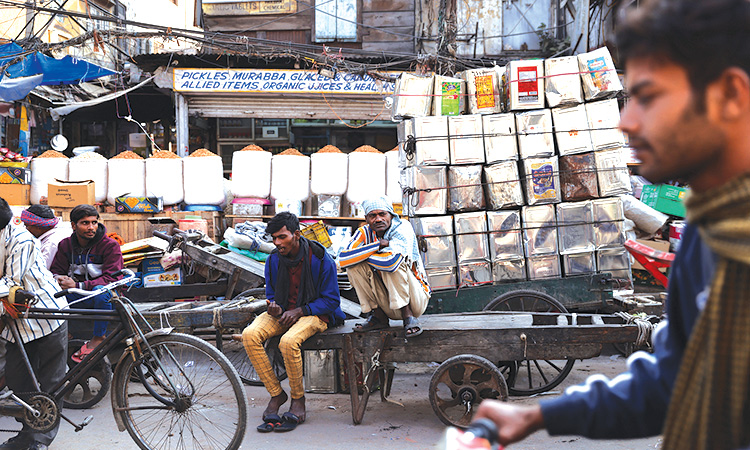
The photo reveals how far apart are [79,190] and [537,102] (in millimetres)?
6963

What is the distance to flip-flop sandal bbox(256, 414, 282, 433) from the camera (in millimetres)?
4516

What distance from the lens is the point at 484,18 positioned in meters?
13.0

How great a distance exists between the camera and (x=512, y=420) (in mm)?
1223

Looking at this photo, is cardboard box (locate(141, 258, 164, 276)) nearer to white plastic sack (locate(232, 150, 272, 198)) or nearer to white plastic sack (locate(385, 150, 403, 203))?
white plastic sack (locate(232, 150, 272, 198))

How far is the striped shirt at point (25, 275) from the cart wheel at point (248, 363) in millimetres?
1957

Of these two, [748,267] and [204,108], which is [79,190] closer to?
[204,108]

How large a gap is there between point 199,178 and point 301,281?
5603 mm

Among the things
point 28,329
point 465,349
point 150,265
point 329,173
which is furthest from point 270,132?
point 28,329

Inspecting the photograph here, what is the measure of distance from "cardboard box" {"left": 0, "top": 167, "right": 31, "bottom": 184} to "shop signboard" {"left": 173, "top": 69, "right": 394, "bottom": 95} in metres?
3.50

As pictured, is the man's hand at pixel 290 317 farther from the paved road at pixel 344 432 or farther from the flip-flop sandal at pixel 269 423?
the paved road at pixel 344 432

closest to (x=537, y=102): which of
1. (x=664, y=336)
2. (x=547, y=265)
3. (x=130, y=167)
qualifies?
(x=547, y=265)

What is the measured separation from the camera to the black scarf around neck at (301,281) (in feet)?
15.7

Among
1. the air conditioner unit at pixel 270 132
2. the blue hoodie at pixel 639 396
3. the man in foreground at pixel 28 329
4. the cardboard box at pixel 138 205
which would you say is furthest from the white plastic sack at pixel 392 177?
the blue hoodie at pixel 639 396

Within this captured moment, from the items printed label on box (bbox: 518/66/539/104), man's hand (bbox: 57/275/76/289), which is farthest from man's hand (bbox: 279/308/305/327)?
printed label on box (bbox: 518/66/539/104)
